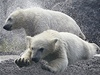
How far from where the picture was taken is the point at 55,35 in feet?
23.0

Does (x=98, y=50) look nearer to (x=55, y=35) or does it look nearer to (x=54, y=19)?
(x=54, y=19)

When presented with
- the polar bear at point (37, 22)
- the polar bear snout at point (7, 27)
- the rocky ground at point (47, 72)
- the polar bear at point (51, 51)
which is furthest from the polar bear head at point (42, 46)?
the polar bear snout at point (7, 27)

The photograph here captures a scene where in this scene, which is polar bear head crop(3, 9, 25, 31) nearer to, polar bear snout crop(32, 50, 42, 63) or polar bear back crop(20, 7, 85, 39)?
polar bear back crop(20, 7, 85, 39)

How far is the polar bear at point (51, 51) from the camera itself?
249 inches

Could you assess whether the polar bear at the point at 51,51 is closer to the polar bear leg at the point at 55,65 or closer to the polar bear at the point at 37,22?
the polar bear leg at the point at 55,65

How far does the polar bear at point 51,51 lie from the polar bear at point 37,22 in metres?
1.34

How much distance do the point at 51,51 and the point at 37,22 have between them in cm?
212

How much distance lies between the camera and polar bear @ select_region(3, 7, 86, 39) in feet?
28.6

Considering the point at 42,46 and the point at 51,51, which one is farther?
the point at 51,51

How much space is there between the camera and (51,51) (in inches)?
263

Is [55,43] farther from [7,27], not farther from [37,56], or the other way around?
[7,27]

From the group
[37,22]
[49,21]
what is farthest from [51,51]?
[49,21]

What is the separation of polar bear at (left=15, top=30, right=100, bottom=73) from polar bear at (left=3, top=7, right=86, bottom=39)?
134 cm

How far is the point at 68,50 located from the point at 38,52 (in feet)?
3.28
